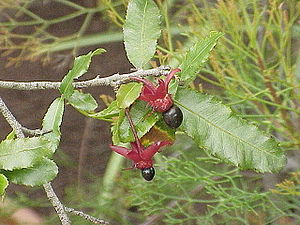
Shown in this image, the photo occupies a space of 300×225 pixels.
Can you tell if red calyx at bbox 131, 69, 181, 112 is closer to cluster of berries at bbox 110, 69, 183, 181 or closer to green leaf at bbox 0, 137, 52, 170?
cluster of berries at bbox 110, 69, 183, 181

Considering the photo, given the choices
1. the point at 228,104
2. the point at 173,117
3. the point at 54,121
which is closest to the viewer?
the point at 173,117

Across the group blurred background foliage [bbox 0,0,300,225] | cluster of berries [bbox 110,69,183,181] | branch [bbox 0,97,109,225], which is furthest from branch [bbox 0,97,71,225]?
blurred background foliage [bbox 0,0,300,225]

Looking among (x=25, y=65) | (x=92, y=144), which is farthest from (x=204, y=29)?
(x=25, y=65)

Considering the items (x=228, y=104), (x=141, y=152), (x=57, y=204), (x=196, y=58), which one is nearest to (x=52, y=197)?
(x=57, y=204)

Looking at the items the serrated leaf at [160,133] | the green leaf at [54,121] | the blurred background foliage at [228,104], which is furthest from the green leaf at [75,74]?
the blurred background foliage at [228,104]

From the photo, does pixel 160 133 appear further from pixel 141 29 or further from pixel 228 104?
pixel 228 104

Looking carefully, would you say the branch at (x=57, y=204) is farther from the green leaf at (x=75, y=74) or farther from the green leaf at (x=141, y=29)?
the green leaf at (x=141, y=29)
